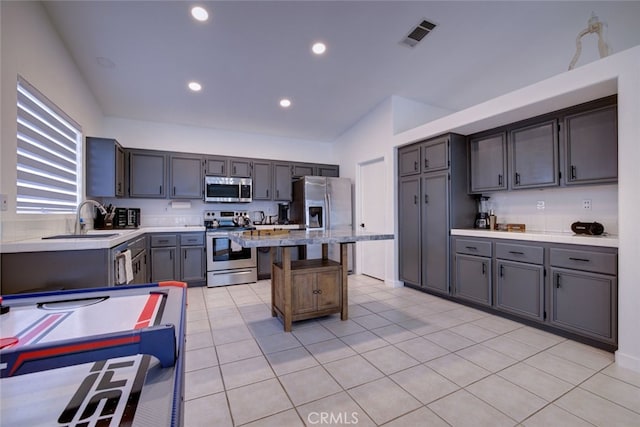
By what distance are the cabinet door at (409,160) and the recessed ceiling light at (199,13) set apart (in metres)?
2.87

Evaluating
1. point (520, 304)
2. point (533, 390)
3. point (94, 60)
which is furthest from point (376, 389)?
point (94, 60)

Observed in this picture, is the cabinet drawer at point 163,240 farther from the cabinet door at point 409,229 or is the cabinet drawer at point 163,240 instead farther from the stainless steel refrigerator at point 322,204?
the cabinet door at point 409,229

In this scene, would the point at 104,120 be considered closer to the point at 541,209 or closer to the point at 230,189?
the point at 230,189

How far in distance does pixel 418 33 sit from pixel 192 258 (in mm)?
4152

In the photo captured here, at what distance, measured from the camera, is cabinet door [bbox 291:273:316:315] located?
2.77 meters

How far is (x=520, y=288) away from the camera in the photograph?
280cm

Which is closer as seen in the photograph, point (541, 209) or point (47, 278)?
→ point (47, 278)

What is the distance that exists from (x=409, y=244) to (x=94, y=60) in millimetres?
4429

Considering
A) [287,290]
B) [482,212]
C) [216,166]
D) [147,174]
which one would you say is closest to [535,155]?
[482,212]

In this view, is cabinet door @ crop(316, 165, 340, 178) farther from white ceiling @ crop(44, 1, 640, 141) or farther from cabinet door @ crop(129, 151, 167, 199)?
cabinet door @ crop(129, 151, 167, 199)

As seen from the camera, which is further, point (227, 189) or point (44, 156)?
point (227, 189)

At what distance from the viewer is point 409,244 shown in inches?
158

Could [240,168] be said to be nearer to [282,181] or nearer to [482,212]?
[282,181]

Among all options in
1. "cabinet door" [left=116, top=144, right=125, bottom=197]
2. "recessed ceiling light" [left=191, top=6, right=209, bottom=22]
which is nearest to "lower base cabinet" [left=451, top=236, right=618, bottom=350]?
"recessed ceiling light" [left=191, top=6, right=209, bottom=22]
